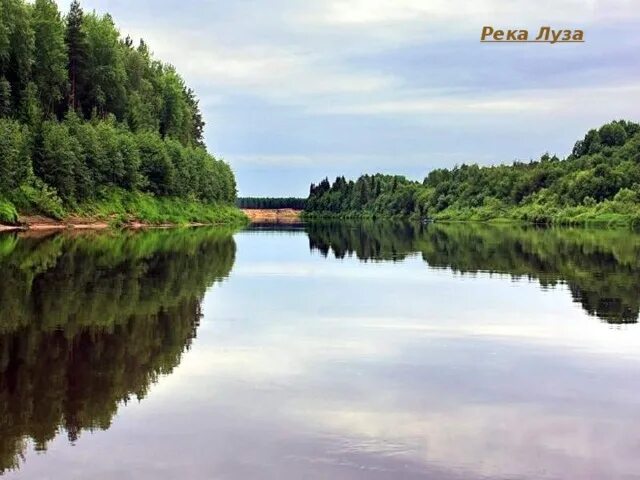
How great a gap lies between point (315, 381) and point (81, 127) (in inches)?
2441

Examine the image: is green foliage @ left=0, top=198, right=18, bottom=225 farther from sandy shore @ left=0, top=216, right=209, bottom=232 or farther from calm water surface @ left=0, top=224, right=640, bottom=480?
calm water surface @ left=0, top=224, right=640, bottom=480

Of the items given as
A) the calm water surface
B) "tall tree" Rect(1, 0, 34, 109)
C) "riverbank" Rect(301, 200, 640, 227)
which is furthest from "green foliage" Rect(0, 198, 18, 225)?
"riverbank" Rect(301, 200, 640, 227)

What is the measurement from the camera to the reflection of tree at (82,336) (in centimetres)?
888

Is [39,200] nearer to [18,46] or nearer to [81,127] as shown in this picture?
[81,127]

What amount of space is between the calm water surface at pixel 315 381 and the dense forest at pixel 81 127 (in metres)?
39.2

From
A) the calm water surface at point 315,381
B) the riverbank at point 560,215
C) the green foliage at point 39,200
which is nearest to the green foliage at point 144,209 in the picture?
the green foliage at point 39,200

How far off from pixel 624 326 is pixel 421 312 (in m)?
4.24

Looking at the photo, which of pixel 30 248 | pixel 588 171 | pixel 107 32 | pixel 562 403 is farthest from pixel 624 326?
pixel 588 171

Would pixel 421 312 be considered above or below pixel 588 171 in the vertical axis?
below

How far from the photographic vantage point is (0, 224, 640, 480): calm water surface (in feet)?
24.7

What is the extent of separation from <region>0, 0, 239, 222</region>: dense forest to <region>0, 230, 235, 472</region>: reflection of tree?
31.5m

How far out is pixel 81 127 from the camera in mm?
67938

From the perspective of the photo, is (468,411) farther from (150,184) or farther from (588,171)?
(588,171)

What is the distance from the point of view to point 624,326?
51.8 feet
